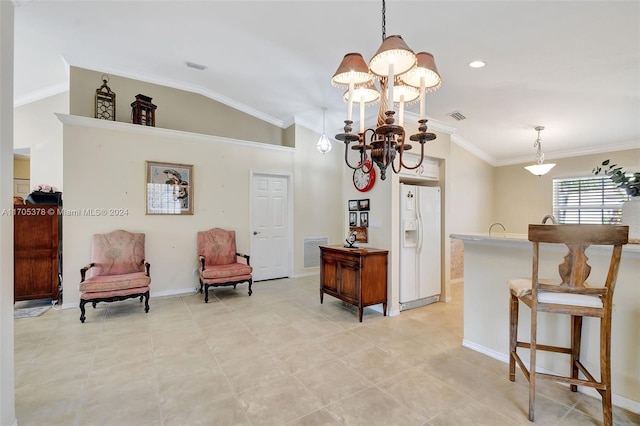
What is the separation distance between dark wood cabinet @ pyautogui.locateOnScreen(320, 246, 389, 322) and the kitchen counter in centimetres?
106

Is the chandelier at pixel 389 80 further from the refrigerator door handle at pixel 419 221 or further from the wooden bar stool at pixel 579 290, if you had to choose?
the refrigerator door handle at pixel 419 221

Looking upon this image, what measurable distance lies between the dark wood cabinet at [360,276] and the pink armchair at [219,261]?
1528mm

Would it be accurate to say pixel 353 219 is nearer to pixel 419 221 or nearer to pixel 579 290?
pixel 419 221

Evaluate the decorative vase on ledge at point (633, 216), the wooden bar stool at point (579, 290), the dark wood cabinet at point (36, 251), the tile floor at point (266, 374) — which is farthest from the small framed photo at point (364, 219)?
the dark wood cabinet at point (36, 251)

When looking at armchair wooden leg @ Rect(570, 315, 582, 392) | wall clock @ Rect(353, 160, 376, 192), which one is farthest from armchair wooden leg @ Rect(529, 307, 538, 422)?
wall clock @ Rect(353, 160, 376, 192)

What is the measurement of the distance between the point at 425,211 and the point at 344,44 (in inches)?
94.9

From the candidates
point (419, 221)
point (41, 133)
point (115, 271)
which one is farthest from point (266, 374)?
point (41, 133)

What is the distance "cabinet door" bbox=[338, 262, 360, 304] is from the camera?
3.54 metres

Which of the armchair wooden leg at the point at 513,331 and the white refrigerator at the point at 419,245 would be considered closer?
the armchair wooden leg at the point at 513,331

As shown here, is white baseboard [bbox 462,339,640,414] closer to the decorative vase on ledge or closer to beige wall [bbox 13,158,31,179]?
the decorative vase on ledge

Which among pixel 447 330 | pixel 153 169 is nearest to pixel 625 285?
pixel 447 330

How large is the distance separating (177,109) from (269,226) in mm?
2646

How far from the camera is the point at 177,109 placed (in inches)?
195

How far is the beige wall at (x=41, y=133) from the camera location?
→ 4.93 meters
